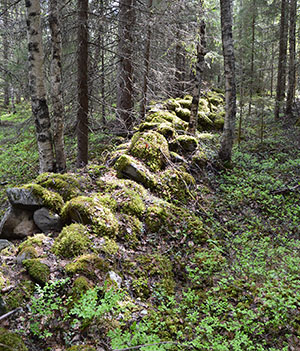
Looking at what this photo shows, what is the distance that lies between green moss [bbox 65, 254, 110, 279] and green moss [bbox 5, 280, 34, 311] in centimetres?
49

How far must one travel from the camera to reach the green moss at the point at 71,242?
369cm

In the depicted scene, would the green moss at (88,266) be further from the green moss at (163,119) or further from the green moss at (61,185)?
the green moss at (163,119)

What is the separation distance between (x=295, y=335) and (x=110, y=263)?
2.73 metres

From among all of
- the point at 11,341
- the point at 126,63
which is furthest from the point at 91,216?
the point at 126,63

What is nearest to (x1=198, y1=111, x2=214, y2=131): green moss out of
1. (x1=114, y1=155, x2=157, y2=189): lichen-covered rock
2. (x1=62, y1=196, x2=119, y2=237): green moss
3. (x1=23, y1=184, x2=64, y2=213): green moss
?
(x1=114, y1=155, x2=157, y2=189): lichen-covered rock

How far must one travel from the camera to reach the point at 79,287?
124 inches

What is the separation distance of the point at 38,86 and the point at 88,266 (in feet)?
13.4

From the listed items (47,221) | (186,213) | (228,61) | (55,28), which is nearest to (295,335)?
(186,213)

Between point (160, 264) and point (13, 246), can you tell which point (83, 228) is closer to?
point (13, 246)

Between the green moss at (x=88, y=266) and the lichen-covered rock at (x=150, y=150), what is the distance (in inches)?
126

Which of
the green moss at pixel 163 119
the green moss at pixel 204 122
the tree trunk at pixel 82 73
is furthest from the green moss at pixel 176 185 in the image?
the green moss at pixel 204 122

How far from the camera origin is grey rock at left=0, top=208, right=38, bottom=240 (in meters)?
4.16

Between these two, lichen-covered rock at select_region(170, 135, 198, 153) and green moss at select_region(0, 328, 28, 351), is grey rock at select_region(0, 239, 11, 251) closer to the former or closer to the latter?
green moss at select_region(0, 328, 28, 351)

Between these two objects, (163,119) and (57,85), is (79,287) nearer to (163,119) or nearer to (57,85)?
(57,85)
